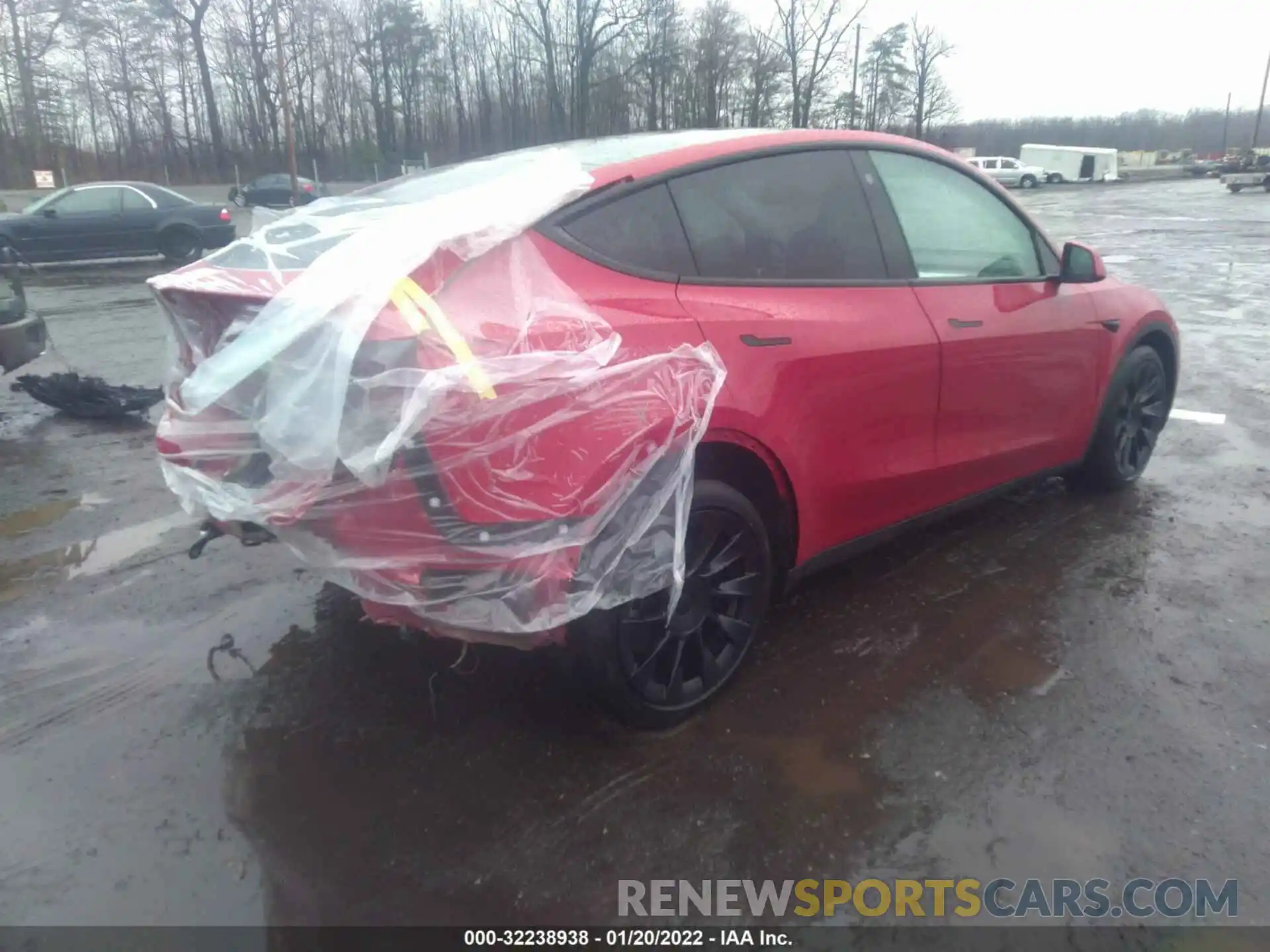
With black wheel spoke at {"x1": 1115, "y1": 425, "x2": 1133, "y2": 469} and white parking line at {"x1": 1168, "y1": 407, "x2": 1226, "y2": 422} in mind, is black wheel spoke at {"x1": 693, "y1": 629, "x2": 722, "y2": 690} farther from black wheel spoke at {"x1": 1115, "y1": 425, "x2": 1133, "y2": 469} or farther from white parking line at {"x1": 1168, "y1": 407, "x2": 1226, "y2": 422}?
white parking line at {"x1": 1168, "y1": 407, "x2": 1226, "y2": 422}

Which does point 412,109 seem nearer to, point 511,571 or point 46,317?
point 46,317

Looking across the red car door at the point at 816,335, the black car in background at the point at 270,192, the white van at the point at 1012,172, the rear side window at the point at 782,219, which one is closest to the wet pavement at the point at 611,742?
the red car door at the point at 816,335

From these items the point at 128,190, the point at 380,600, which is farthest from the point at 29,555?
the point at 128,190

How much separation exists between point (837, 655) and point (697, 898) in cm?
123

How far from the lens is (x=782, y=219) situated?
312 centimetres

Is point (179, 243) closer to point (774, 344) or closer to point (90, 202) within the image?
point (90, 202)

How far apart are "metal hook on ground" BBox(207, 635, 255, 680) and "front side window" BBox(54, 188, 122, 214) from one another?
15.6 m

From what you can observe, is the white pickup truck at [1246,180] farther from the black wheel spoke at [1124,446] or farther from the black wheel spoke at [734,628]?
the black wheel spoke at [734,628]

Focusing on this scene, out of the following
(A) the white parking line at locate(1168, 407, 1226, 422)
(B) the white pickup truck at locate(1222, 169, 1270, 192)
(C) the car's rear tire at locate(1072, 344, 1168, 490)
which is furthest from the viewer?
(B) the white pickup truck at locate(1222, 169, 1270, 192)

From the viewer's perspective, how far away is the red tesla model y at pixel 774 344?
256cm

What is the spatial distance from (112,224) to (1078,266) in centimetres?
1655

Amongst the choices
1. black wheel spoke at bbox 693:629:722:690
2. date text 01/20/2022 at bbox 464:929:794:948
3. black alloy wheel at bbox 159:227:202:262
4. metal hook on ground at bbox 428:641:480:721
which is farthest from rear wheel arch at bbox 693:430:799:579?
black alloy wheel at bbox 159:227:202:262

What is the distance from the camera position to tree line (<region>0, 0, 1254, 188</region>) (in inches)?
1553

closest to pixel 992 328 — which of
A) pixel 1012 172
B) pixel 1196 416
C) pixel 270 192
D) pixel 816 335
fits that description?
pixel 816 335
